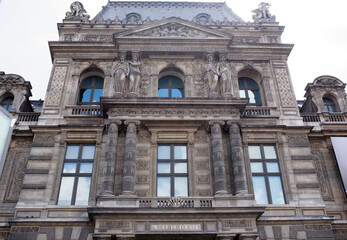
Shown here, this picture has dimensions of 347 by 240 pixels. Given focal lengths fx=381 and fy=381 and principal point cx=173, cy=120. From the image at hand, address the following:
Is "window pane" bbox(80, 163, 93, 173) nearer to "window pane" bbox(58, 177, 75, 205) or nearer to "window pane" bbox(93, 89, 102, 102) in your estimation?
"window pane" bbox(58, 177, 75, 205)

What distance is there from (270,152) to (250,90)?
494 cm

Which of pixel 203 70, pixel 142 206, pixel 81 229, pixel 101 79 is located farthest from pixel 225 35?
pixel 81 229

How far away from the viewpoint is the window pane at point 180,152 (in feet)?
66.8

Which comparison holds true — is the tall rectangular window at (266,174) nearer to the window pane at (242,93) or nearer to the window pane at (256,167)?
the window pane at (256,167)

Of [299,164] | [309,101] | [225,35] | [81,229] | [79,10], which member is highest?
[79,10]

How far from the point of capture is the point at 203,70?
2362 cm

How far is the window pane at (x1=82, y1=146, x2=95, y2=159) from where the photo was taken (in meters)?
20.5

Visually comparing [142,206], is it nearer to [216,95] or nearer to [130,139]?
[130,139]

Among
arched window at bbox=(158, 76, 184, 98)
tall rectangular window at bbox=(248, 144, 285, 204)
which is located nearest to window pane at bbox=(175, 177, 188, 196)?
tall rectangular window at bbox=(248, 144, 285, 204)

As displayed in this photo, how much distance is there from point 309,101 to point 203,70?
7210 millimetres

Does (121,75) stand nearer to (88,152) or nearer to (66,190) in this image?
(88,152)

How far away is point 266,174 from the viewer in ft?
66.1

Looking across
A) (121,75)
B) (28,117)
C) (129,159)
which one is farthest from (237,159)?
(28,117)

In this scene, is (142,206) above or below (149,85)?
below
